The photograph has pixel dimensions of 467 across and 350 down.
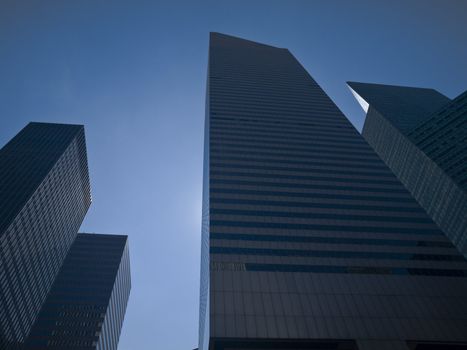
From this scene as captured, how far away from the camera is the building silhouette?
100875 millimetres

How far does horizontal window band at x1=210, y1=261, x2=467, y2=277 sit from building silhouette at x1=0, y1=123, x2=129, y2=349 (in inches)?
2954

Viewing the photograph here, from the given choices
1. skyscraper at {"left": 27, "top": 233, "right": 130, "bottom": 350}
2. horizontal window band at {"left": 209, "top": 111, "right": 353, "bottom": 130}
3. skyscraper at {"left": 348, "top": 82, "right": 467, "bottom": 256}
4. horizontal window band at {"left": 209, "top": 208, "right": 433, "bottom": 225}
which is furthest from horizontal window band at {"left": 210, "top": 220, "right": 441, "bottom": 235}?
skyscraper at {"left": 27, "top": 233, "right": 130, "bottom": 350}

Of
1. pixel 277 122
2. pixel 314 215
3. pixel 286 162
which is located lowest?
pixel 314 215

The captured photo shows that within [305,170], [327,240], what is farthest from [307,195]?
[327,240]

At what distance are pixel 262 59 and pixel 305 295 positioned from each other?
131m

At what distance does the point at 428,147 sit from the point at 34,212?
131469 millimetres

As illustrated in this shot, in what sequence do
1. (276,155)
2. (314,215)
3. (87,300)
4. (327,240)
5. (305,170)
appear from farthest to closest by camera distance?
(87,300), (276,155), (305,170), (314,215), (327,240)

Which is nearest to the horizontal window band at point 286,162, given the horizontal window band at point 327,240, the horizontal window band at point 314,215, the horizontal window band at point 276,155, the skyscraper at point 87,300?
the horizontal window band at point 276,155

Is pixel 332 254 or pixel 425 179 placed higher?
pixel 425 179

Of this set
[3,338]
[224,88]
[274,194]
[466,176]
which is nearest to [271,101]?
[224,88]

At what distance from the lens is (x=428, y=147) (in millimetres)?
116125

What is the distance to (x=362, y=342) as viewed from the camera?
44.3m

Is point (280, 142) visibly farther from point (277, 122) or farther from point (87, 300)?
point (87, 300)

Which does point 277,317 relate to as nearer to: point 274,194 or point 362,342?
point 362,342
